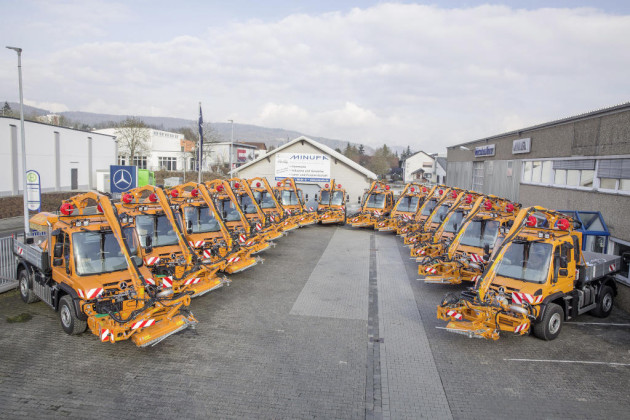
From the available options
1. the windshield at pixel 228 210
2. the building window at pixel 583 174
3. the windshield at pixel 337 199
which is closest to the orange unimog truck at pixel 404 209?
the windshield at pixel 337 199

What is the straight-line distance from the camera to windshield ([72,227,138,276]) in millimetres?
9352

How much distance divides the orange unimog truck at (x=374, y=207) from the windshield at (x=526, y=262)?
1414cm

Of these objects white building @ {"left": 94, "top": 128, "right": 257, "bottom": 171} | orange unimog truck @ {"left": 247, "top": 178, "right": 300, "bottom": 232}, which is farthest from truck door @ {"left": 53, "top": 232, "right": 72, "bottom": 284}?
white building @ {"left": 94, "top": 128, "right": 257, "bottom": 171}

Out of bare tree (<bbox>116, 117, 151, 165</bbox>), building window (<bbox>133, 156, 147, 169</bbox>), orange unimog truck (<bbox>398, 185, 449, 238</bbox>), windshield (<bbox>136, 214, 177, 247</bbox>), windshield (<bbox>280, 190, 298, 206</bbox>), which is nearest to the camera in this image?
windshield (<bbox>136, 214, 177, 247</bbox>)

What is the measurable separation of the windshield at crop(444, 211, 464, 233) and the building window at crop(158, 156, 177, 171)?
193 ft

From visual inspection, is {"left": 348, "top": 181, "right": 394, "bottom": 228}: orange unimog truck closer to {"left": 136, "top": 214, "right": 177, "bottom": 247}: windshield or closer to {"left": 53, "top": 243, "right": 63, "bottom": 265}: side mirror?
{"left": 136, "top": 214, "right": 177, "bottom": 247}: windshield

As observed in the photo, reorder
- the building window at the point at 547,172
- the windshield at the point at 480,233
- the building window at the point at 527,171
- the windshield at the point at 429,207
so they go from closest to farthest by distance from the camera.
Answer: the windshield at the point at 480,233, the building window at the point at 547,172, the building window at the point at 527,171, the windshield at the point at 429,207

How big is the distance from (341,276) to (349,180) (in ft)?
69.1

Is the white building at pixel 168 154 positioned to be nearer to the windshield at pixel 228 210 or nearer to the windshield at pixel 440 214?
the windshield at pixel 228 210

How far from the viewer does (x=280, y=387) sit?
7.49m

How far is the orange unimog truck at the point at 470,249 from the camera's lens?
13.0 metres

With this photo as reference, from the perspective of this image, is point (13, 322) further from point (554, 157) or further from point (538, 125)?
point (538, 125)

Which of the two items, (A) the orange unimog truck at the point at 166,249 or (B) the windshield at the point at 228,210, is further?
(B) the windshield at the point at 228,210

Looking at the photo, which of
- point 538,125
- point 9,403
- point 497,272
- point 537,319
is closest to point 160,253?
point 9,403
